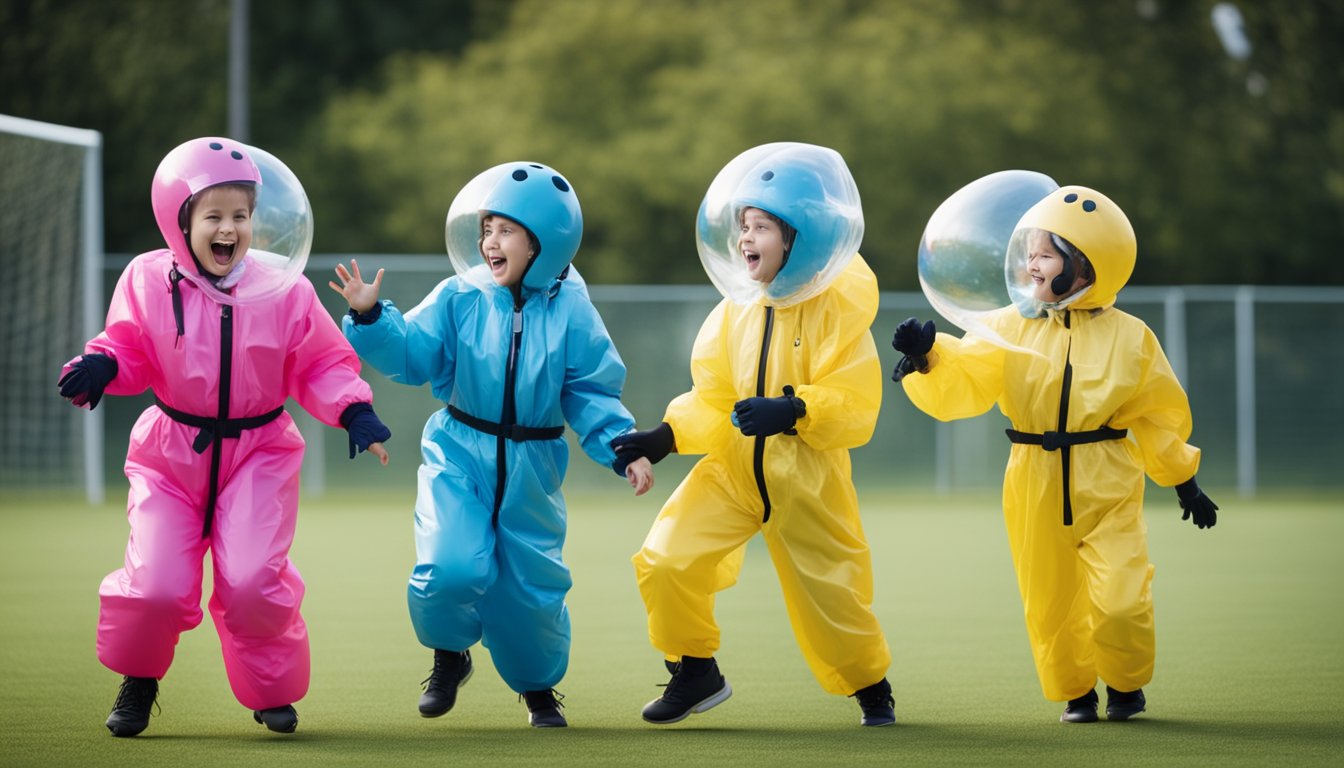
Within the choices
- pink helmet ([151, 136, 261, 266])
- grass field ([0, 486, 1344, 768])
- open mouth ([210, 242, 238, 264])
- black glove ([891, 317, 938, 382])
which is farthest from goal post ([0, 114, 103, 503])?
black glove ([891, 317, 938, 382])

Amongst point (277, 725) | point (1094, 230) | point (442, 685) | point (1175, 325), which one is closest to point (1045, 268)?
point (1094, 230)

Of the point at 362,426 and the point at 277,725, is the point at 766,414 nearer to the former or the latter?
the point at 362,426

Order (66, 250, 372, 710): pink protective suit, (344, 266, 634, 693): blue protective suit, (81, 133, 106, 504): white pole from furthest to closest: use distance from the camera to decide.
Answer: (81, 133, 106, 504): white pole < (344, 266, 634, 693): blue protective suit < (66, 250, 372, 710): pink protective suit

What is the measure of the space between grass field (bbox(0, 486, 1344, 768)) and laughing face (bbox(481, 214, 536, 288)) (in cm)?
154

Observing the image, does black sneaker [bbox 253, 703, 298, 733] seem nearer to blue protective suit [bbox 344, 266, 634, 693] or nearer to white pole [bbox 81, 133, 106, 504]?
blue protective suit [bbox 344, 266, 634, 693]

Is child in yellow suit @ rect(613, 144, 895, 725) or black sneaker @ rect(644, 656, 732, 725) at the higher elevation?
child in yellow suit @ rect(613, 144, 895, 725)

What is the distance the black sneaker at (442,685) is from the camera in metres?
5.82

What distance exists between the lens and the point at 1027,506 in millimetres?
6008

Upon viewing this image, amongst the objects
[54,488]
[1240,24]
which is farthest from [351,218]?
[1240,24]

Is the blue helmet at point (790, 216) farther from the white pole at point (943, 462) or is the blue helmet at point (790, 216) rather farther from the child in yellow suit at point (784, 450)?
the white pole at point (943, 462)

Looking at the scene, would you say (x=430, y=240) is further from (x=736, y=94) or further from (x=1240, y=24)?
(x=1240, y=24)

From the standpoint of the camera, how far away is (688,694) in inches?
230

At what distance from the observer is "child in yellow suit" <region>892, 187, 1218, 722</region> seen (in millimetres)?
5883

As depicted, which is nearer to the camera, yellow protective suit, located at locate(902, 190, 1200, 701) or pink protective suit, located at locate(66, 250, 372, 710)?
pink protective suit, located at locate(66, 250, 372, 710)
